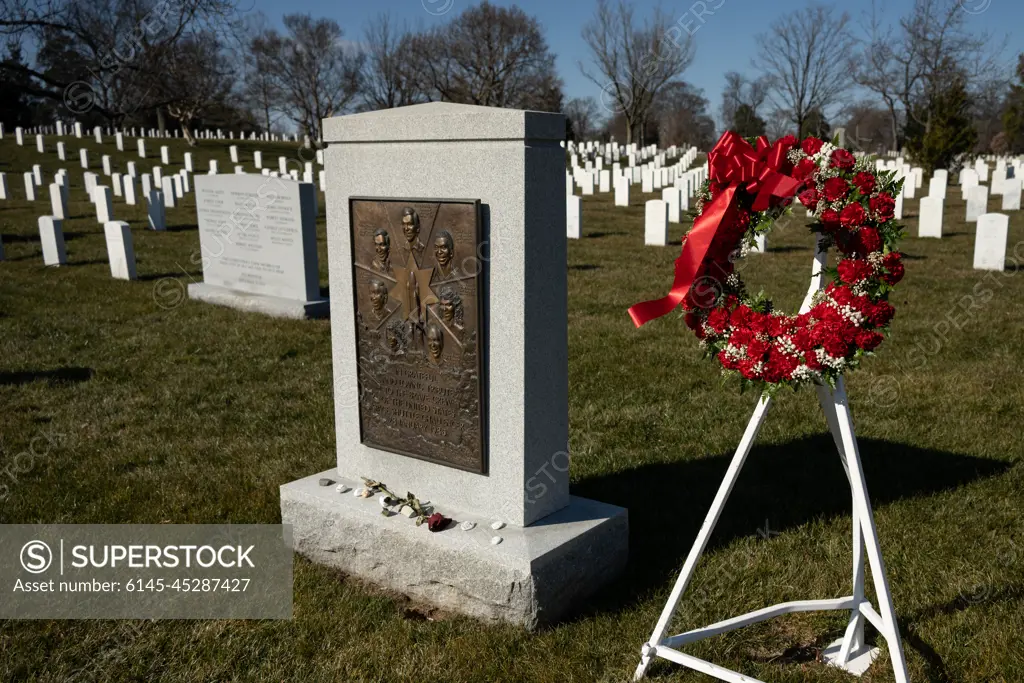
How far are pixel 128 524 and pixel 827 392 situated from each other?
3522 mm

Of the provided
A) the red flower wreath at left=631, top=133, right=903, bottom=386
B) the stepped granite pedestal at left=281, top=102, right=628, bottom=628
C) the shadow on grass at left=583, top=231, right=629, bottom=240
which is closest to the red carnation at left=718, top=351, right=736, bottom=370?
the red flower wreath at left=631, top=133, right=903, bottom=386

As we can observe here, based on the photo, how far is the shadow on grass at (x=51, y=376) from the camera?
6.75 meters

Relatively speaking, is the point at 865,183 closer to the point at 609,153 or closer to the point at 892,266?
the point at 892,266

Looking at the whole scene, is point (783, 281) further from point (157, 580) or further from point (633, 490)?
point (157, 580)

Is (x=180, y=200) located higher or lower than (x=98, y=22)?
lower

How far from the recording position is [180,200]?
23.2 metres

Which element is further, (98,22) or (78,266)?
(78,266)

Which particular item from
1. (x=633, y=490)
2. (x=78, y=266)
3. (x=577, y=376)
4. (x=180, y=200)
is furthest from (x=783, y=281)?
(x=180, y=200)

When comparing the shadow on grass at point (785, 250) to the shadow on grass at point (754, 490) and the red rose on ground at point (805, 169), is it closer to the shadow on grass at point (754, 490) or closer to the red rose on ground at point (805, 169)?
the shadow on grass at point (754, 490)

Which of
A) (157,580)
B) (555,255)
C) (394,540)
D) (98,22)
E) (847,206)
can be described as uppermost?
(98,22)

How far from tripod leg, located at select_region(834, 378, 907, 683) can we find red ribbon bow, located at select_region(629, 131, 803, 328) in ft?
2.07

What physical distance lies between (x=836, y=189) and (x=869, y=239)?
0.20m

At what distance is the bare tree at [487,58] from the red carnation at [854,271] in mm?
44095

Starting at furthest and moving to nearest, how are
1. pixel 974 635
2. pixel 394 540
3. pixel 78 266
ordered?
1. pixel 78 266
2. pixel 394 540
3. pixel 974 635
